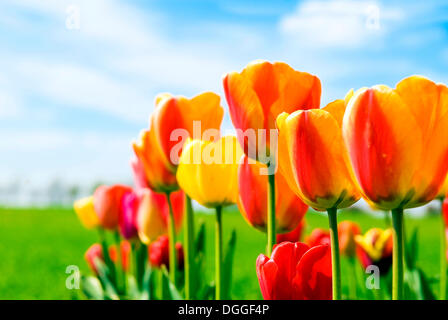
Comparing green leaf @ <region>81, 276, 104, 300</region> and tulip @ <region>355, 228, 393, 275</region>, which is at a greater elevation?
tulip @ <region>355, 228, 393, 275</region>

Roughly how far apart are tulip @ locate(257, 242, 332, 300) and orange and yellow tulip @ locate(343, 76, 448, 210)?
0.10m

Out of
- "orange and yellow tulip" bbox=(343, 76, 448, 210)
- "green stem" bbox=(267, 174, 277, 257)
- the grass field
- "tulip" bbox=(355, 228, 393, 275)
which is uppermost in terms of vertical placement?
"orange and yellow tulip" bbox=(343, 76, 448, 210)

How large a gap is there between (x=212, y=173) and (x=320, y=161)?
385mm

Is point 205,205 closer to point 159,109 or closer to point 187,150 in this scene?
point 187,150

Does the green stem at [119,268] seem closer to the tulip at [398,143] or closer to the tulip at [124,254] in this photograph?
the tulip at [124,254]

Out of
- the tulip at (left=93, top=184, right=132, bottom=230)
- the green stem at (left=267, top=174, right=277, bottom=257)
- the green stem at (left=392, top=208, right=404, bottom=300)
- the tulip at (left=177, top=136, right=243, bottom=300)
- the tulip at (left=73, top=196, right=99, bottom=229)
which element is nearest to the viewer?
the green stem at (left=392, top=208, right=404, bottom=300)

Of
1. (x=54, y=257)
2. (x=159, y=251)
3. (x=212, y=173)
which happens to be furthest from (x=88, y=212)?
(x=54, y=257)

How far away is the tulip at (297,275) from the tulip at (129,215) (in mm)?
943

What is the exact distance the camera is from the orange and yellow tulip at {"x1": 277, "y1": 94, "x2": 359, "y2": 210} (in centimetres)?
55

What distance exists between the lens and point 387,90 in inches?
20.2

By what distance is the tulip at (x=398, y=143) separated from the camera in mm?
515

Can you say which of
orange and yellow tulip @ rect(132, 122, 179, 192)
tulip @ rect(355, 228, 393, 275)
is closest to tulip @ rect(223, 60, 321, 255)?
orange and yellow tulip @ rect(132, 122, 179, 192)

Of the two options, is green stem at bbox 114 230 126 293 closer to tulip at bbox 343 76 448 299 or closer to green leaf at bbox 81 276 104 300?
green leaf at bbox 81 276 104 300

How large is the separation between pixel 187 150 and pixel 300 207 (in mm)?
240
